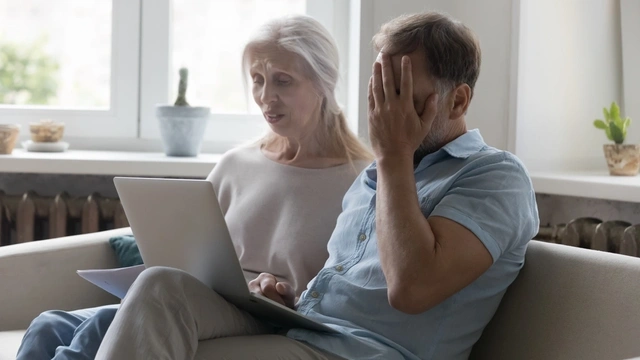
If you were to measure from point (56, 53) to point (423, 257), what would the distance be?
215cm

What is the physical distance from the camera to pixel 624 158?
2.64m

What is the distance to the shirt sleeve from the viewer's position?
151 centimetres

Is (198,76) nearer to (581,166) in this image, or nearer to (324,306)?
(581,166)

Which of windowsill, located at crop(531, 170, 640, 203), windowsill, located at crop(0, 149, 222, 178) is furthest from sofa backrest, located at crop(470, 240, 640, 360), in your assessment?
windowsill, located at crop(0, 149, 222, 178)

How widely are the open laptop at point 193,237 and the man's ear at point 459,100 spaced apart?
0.48 metres

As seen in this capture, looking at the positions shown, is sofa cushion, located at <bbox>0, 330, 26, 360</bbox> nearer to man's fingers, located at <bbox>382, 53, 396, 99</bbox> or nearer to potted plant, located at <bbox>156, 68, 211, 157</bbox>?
man's fingers, located at <bbox>382, 53, 396, 99</bbox>

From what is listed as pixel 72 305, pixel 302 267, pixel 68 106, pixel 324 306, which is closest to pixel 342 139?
pixel 302 267

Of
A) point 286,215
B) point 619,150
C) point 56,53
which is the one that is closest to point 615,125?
point 619,150

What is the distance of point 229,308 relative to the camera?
1.59 m

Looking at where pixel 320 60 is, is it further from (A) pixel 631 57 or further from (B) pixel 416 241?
(A) pixel 631 57

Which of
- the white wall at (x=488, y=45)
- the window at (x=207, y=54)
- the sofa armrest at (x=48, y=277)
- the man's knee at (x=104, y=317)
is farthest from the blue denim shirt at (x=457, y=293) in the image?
the window at (x=207, y=54)

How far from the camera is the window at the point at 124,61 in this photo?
313 cm

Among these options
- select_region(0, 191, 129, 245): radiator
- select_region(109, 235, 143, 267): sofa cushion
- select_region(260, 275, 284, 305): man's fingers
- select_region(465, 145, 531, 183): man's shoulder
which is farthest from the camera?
select_region(0, 191, 129, 245): radiator

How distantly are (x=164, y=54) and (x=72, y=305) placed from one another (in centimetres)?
124
